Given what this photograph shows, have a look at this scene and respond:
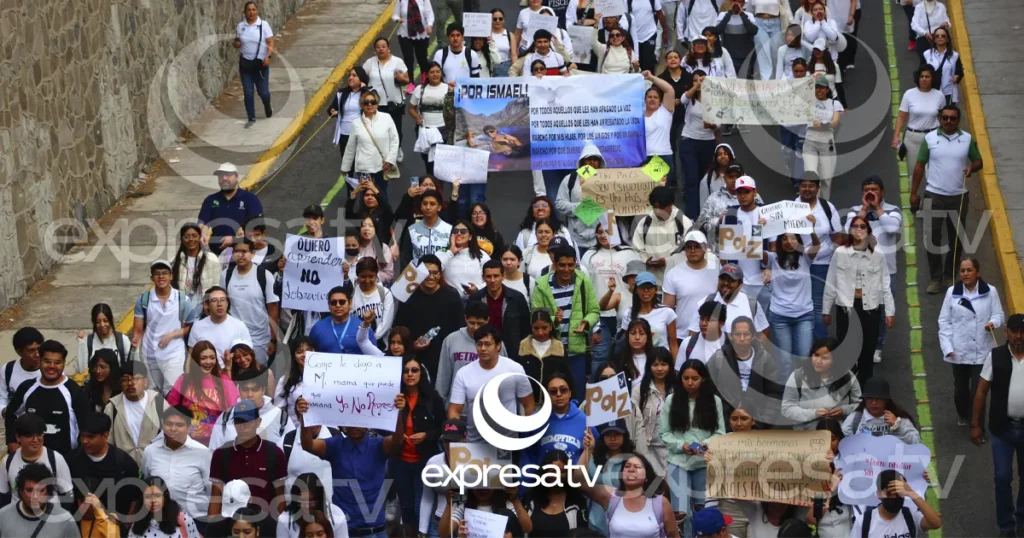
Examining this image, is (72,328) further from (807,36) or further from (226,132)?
(807,36)

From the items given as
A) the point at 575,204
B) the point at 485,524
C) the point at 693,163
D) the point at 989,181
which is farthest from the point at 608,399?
the point at 989,181

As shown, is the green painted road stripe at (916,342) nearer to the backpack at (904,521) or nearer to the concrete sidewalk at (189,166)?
the backpack at (904,521)

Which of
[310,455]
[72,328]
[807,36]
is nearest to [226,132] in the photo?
[72,328]

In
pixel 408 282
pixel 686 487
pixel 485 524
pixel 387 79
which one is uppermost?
pixel 387 79

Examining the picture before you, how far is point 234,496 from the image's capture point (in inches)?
475

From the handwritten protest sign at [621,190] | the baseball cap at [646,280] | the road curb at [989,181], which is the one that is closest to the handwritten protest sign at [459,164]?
the handwritten protest sign at [621,190]

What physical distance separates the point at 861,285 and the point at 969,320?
1160 millimetres

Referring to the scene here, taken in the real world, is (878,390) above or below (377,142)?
above

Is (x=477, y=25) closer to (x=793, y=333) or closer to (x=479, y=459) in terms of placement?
(x=793, y=333)

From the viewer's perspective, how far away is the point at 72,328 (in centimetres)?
1789

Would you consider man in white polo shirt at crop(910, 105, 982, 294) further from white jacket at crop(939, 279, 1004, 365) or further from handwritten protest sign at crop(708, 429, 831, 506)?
handwritten protest sign at crop(708, 429, 831, 506)

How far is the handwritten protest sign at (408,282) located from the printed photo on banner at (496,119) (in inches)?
149

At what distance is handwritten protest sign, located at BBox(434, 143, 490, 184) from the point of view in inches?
701

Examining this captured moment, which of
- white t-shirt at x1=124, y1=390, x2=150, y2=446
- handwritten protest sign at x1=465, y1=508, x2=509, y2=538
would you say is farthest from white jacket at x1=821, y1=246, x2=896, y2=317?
white t-shirt at x1=124, y1=390, x2=150, y2=446
